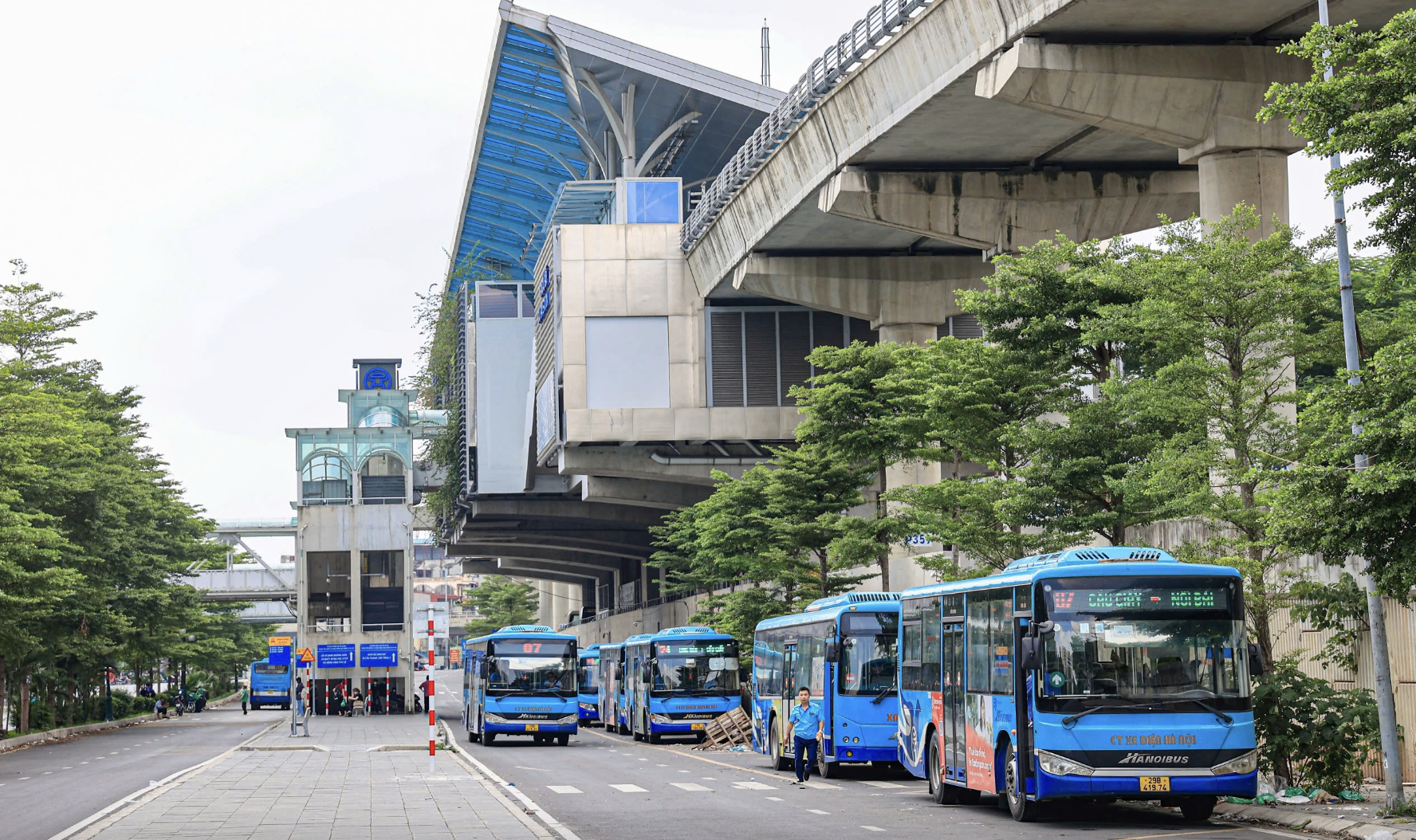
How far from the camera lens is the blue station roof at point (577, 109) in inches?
2400

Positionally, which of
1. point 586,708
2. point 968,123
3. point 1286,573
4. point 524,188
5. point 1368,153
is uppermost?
point 524,188

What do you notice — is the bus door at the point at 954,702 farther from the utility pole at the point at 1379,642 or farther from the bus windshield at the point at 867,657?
the bus windshield at the point at 867,657

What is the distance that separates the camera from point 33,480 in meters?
45.8

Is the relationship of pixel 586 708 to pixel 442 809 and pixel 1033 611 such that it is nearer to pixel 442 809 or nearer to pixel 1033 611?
pixel 442 809

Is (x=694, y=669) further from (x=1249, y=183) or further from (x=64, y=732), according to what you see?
(x=64, y=732)

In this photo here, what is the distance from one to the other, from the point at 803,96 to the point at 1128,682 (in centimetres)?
2609

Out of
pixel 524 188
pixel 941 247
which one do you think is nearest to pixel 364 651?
pixel 524 188

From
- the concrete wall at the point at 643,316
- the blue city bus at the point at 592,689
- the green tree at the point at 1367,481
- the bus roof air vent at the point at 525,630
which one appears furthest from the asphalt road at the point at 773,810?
the blue city bus at the point at 592,689

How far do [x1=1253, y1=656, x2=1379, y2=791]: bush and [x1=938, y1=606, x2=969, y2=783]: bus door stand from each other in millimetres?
3380

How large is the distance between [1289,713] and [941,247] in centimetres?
3186

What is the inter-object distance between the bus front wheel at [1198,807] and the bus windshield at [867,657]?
835 centimetres

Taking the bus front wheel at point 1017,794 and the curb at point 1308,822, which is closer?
the curb at point 1308,822

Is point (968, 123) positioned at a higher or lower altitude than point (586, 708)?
higher

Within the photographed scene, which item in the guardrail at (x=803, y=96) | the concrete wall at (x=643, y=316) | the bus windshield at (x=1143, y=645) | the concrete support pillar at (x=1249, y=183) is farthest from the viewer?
the concrete wall at (x=643, y=316)
